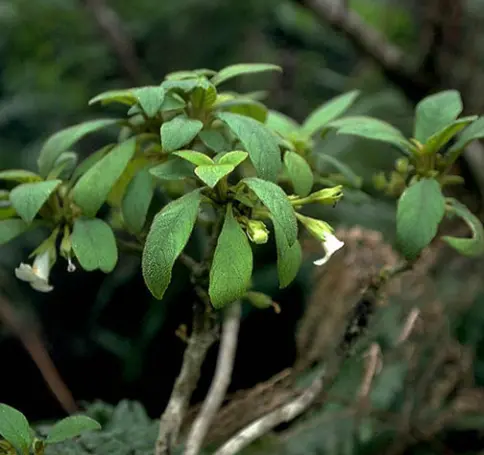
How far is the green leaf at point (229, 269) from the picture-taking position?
422 millimetres

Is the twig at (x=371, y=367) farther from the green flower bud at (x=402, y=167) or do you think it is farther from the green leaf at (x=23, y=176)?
the green leaf at (x=23, y=176)

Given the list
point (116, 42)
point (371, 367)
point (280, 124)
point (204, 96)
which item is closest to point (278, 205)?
point (204, 96)

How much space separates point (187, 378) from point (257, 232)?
191 millimetres

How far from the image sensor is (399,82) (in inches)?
46.3

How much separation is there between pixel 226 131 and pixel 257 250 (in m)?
0.61

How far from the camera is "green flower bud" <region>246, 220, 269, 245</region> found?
45cm

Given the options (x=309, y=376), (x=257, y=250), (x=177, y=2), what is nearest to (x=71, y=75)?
(x=177, y=2)

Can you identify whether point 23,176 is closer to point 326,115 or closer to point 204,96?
point 204,96

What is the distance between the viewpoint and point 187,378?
0.58 m

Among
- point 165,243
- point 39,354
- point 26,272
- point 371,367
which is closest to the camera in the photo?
point 165,243

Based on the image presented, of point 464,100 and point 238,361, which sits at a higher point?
point 464,100

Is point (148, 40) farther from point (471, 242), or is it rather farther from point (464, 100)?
point (471, 242)

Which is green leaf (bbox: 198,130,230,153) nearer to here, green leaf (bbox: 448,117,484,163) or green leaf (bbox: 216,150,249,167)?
green leaf (bbox: 216,150,249,167)

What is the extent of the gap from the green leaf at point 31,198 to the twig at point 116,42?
95cm
